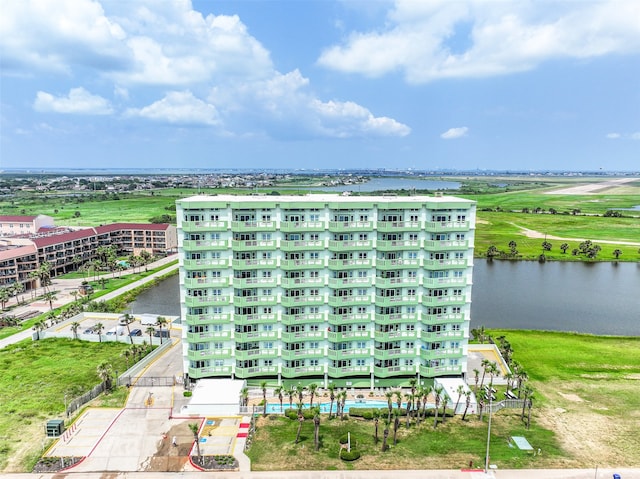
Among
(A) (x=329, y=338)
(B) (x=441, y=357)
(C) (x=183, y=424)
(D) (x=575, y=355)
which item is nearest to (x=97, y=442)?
(C) (x=183, y=424)

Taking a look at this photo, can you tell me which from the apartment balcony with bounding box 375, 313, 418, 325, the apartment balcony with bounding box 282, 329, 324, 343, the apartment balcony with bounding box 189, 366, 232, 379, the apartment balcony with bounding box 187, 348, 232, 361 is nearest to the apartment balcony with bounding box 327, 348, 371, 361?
the apartment balcony with bounding box 282, 329, 324, 343

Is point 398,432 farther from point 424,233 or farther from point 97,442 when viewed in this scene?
point 97,442

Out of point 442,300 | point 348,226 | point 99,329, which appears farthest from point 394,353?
point 99,329

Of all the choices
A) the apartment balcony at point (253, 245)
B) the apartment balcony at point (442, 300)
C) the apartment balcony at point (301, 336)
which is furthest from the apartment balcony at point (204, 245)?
Result: the apartment balcony at point (442, 300)

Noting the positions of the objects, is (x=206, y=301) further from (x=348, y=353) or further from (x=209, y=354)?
(x=348, y=353)

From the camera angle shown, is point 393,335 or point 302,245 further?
point 393,335
